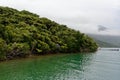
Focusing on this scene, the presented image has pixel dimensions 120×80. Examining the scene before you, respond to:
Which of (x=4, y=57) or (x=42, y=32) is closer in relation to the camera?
(x=4, y=57)

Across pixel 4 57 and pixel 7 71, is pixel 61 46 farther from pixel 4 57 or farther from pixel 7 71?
pixel 7 71

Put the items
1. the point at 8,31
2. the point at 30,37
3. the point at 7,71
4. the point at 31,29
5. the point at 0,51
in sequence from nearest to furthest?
the point at 7,71, the point at 0,51, the point at 8,31, the point at 30,37, the point at 31,29

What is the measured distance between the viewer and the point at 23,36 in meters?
106

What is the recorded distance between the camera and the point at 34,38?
377ft

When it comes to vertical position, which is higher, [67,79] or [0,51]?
[0,51]

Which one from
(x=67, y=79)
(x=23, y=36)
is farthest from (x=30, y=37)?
(x=67, y=79)

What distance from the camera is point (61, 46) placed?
13038 cm

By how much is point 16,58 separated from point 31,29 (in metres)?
27.2

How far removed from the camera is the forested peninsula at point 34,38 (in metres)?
95.4

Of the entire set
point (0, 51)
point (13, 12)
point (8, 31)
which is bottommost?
→ point (0, 51)

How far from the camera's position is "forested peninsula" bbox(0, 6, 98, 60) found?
95375 mm

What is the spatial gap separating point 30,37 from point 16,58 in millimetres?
17176

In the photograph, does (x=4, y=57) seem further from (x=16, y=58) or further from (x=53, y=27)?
(x=53, y=27)

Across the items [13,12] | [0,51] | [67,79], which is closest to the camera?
[67,79]
